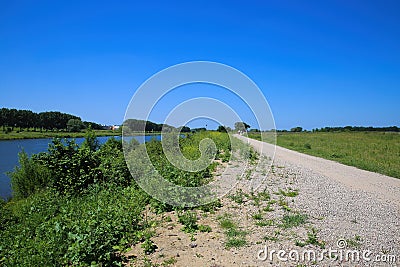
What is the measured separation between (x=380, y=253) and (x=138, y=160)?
8424mm

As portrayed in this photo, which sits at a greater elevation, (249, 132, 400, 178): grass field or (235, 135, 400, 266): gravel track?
(249, 132, 400, 178): grass field

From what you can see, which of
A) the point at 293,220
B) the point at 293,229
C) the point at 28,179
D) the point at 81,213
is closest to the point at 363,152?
the point at 293,220

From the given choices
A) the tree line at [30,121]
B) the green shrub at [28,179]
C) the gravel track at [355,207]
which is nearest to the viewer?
the gravel track at [355,207]

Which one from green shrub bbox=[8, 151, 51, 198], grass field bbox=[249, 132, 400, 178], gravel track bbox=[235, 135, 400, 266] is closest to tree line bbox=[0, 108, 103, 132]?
grass field bbox=[249, 132, 400, 178]

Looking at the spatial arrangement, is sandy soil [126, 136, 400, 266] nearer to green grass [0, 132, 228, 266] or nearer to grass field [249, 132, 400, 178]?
green grass [0, 132, 228, 266]

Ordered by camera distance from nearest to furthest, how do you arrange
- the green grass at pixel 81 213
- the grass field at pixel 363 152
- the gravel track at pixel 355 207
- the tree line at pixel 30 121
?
the green grass at pixel 81 213, the gravel track at pixel 355 207, the grass field at pixel 363 152, the tree line at pixel 30 121

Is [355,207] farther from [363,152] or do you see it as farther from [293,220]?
[363,152]

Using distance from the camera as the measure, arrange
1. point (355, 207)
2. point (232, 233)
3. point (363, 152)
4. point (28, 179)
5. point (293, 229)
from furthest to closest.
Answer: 1. point (363, 152)
2. point (28, 179)
3. point (355, 207)
4. point (293, 229)
5. point (232, 233)

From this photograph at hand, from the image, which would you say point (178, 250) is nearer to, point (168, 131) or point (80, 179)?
point (80, 179)

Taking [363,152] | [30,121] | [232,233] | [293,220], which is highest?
[30,121]

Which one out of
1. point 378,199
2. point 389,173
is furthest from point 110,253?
point 389,173

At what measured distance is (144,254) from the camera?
5.48 metres

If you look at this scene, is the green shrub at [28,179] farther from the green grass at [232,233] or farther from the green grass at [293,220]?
the green grass at [293,220]

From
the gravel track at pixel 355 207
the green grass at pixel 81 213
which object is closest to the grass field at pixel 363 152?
the gravel track at pixel 355 207
